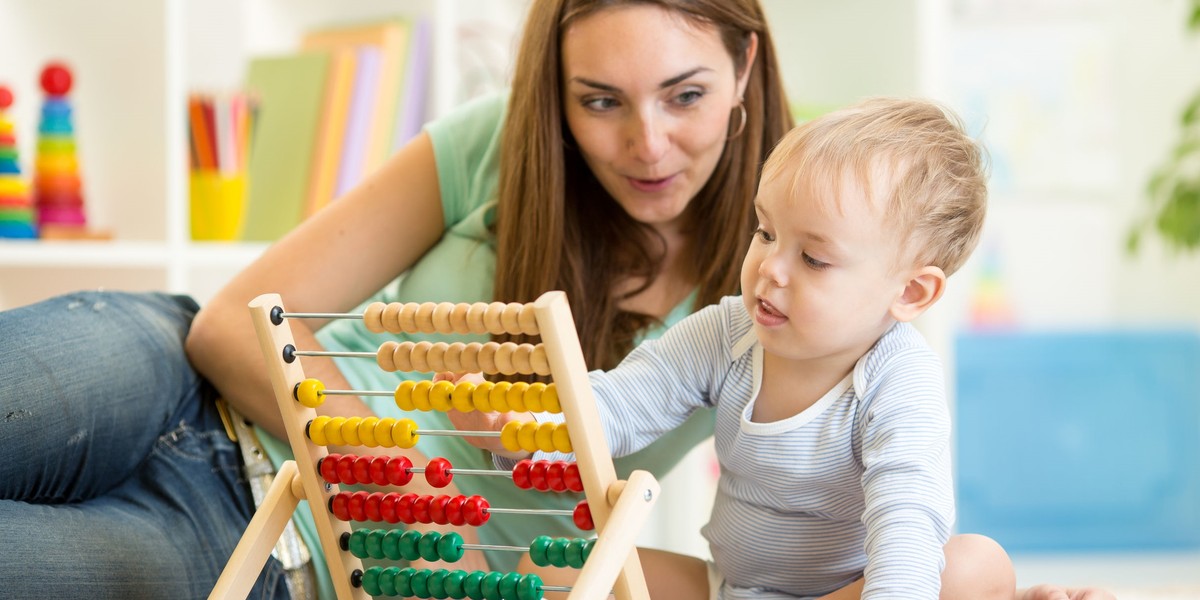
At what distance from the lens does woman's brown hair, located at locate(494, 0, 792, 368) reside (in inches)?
60.1

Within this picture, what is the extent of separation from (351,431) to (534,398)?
216 mm

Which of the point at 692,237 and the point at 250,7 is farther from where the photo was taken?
the point at 250,7

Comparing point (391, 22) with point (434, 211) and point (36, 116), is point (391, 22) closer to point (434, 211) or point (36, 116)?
point (36, 116)

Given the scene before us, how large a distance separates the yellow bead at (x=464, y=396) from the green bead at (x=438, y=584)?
180mm

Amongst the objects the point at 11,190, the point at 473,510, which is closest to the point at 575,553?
the point at 473,510

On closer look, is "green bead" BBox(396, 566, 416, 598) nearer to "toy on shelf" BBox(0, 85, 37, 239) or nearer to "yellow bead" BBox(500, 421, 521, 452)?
"yellow bead" BBox(500, 421, 521, 452)

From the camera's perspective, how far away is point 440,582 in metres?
1.17

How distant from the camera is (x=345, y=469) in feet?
3.83

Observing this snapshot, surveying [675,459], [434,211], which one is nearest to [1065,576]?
[675,459]

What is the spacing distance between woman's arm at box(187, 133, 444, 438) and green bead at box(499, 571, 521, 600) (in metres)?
0.40

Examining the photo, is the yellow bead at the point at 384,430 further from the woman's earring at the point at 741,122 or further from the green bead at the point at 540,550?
the woman's earring at the point at 741,122

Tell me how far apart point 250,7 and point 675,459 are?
62.6 inches

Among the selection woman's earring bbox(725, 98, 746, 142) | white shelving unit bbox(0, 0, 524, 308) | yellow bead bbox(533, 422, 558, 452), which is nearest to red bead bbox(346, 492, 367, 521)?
yellow bead bbox(533, 422, 558, 452)

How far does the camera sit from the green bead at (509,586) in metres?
1.14
